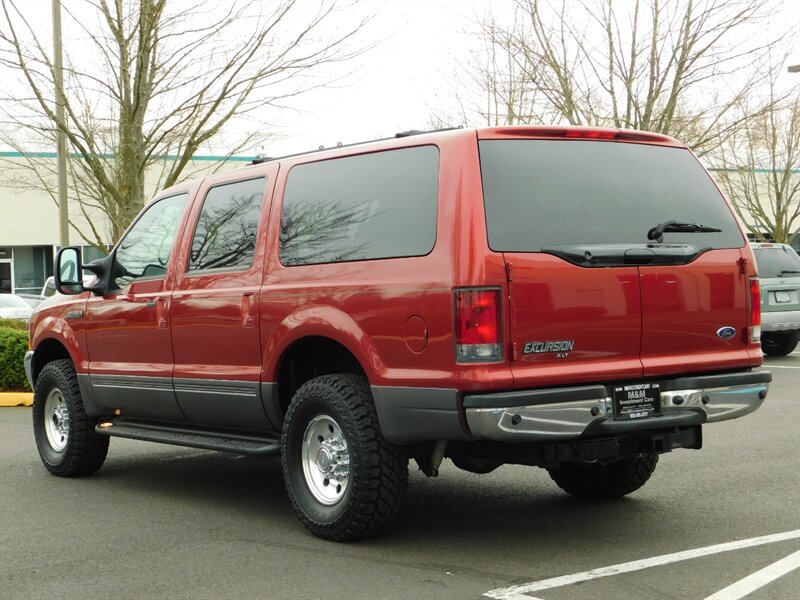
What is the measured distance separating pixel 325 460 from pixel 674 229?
2.24 meters

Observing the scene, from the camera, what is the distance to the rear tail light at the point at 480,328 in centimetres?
525

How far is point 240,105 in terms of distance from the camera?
598 inches

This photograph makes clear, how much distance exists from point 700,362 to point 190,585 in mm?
2801

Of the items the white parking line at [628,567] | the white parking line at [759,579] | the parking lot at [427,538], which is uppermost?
the parking lot at [427,538]

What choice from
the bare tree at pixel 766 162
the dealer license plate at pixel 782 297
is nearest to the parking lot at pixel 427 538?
the dealer license plate at pixel 782 297

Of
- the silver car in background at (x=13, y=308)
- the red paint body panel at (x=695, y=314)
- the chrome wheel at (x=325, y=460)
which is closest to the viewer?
the red paint body panel at (x=695, y=314)

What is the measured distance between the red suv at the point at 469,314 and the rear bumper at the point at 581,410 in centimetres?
1

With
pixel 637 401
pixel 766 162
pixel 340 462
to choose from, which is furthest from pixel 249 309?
pixel 766 162

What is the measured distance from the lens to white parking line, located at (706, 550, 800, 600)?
4.81 meters

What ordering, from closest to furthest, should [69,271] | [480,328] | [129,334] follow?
[480,328] < [129,334] < [69,271]

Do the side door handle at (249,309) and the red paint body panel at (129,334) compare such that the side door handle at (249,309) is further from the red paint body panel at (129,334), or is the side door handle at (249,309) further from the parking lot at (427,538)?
the parking lot at (427,538)

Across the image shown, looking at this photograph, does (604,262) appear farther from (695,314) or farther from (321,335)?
(321,335)

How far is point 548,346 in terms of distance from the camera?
17.6 ft

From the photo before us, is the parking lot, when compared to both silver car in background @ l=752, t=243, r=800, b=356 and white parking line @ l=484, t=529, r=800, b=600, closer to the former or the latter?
white parking line @ l=484, t=529, r=800, b=600
